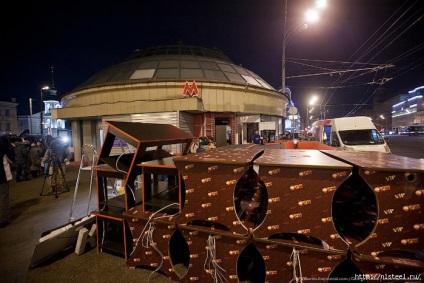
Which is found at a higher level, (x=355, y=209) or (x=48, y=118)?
(x=48, y=118)

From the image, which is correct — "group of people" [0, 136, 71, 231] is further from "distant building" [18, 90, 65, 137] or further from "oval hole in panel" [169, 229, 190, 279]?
"distant building" [18, 90, 65, 137]

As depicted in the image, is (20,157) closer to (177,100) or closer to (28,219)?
(28,219)

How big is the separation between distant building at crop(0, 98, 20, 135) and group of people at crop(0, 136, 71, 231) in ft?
217

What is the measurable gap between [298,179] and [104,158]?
3.55 meters

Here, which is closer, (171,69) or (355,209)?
(355,209)

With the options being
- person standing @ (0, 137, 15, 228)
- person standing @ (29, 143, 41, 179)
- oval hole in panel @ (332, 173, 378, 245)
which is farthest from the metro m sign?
oval hole in panel @ (332, 173, 378, 245)

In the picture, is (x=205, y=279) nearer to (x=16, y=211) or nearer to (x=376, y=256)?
(x=376, y=256)

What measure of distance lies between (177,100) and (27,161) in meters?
8.96

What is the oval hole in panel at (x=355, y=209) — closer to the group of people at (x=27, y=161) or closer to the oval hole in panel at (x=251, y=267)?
the oval hole in panel at (x=251, y=267)

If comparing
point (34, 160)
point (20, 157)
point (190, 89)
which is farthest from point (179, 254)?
point (34, 160)

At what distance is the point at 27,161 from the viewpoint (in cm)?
1005

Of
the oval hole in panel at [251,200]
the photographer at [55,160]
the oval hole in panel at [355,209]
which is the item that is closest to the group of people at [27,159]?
the photographer at [55,160]

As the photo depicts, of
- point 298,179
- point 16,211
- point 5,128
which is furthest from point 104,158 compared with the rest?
point 5,128

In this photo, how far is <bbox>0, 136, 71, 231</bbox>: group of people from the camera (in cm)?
505
